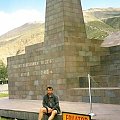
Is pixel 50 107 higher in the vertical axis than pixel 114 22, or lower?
lower

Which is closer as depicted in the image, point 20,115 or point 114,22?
point 20,115

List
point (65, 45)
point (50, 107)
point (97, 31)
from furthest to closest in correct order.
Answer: point (97, 31), point (65, 45), point (50, 107)

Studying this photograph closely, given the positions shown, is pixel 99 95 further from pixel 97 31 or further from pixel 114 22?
pixel 114 22

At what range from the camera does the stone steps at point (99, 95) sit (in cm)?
1032

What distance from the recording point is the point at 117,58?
1330 centimetres

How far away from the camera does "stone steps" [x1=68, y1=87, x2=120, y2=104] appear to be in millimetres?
10320

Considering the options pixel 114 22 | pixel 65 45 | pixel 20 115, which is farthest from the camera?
pixel 114 22

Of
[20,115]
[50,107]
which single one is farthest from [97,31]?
[50,107]

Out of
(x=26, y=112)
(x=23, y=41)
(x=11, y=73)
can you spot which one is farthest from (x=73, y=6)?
(x=23, y=41)

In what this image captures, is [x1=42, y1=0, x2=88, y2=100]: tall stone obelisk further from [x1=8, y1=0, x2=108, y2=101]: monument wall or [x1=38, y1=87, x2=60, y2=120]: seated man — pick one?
[x1=38, y1=87, x2=60, y2=120]: seated man

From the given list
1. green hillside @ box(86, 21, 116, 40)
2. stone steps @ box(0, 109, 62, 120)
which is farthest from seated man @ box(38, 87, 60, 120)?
green hillside @ box(86, 21, 116, 40)

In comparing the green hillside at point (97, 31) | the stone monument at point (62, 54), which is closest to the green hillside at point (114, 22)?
the green hillside at point (97, 31)

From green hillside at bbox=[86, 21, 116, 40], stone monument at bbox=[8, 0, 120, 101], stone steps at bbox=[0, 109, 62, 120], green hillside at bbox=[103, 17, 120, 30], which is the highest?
green hillside at bbox=[103, 17, 120, 30]

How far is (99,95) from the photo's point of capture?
11.0 m
